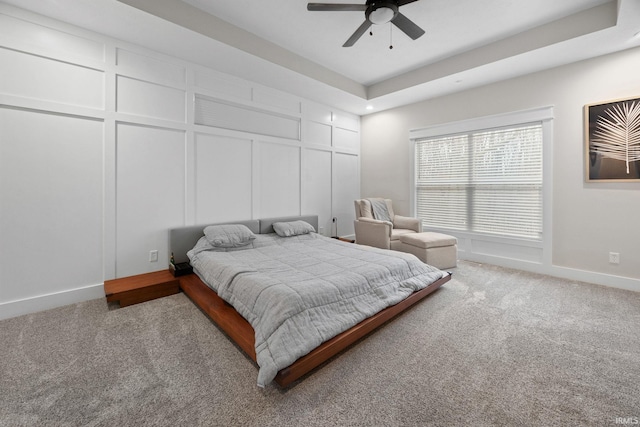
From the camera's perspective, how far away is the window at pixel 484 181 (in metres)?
3.85

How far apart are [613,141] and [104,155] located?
585 cm

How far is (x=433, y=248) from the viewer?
3775mm

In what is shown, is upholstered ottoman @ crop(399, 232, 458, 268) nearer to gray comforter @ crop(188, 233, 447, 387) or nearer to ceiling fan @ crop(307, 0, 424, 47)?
gray comforter @ crop(188, 233, 447, 387)

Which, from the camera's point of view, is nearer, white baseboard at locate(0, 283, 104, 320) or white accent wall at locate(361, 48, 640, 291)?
white baseboard at locate(0, 283, 104, 320)

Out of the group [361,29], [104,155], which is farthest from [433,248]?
[104,155]

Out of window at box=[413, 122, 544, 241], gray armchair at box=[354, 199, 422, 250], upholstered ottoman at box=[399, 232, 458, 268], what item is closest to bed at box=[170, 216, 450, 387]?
upholstered ottoman at box=[399, 232, 458, 268]

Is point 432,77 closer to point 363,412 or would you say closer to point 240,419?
point 363,412

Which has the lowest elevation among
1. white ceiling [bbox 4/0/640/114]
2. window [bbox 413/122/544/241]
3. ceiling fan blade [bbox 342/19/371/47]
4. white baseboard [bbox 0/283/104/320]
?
white baseboard [bbox 0/283/104/320]

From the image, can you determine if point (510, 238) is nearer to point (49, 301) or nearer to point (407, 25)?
point (407, 25)

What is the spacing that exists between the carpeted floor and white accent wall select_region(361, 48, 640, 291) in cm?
96

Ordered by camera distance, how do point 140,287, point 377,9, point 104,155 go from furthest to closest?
point 104,155 → point 140,287 → point 377,9

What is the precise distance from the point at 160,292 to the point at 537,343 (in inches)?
138

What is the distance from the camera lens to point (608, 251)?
3.26 m

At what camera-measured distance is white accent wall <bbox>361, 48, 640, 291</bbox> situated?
3131 millimetres
